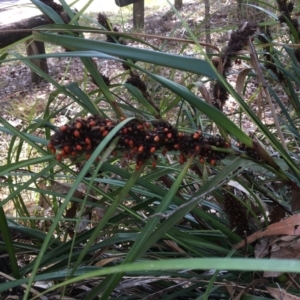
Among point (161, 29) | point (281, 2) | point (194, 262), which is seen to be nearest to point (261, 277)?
point (194, 262)

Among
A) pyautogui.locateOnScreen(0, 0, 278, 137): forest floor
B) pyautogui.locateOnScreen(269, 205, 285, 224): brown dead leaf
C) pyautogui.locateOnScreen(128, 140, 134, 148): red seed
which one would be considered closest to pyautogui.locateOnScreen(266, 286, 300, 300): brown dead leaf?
pyautogui.locateOnScreen(269, 205, 285, 224): brown dead leaf

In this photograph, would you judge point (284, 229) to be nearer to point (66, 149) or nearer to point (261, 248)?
point (261, 248)

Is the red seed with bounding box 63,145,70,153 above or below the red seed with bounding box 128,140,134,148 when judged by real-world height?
above

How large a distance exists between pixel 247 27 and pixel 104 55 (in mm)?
295

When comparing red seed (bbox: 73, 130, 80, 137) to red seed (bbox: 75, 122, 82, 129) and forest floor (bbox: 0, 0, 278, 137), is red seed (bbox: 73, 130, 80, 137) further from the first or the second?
forest floor (bbox: 0, 0, 278, 137)

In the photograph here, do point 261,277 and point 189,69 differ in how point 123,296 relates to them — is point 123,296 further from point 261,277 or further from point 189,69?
point 189,69

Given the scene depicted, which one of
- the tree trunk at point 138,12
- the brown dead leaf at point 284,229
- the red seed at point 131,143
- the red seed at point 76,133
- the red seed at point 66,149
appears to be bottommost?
the brown dead leaf at point 284,229

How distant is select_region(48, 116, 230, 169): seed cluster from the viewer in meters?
0.49

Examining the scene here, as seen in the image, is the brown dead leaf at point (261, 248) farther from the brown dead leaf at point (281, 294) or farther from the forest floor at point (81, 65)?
the forest floor at point (81, 65)

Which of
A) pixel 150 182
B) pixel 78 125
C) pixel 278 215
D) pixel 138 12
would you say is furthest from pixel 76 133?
pixel 138 12

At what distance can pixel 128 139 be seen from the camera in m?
0.50

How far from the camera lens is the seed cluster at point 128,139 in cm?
49

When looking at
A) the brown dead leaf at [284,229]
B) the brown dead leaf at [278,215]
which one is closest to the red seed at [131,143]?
the brown dead leaf at [284,229]

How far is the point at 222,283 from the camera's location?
0.67 m
